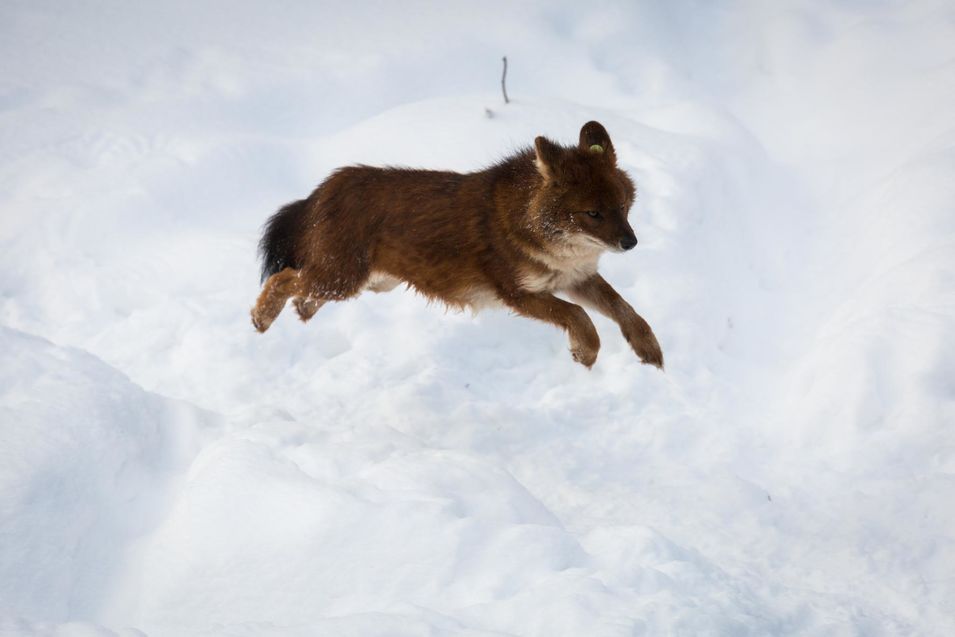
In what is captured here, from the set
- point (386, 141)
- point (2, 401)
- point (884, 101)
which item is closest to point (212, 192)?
point (386, 141)

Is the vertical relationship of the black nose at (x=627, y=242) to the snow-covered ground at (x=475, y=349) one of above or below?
above

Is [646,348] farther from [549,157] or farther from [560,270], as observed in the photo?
[549,157]

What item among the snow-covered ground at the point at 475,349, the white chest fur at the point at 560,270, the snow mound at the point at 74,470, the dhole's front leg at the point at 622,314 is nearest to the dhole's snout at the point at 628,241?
the white chest fur at the point at 560,270

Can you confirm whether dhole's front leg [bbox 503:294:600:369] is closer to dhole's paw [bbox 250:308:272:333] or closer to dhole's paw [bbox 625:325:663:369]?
dhole's paw [bbox 625:325:663:369]

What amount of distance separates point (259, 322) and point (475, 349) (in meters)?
1.29

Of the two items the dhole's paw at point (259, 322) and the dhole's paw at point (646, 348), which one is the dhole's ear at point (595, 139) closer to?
the dhole's paw at point (646, 348)

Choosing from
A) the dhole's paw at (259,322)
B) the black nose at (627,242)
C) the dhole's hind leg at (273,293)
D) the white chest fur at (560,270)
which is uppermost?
the black nose at (627,242)

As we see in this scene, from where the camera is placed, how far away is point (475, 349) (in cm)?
558

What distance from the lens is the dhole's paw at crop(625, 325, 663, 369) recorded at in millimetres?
4508

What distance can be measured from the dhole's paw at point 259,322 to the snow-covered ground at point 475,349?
0.34 m

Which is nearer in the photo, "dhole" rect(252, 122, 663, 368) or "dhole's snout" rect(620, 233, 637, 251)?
"dhole's snout" rect(620, 233, 637, 251)

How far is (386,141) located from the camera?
704 cm

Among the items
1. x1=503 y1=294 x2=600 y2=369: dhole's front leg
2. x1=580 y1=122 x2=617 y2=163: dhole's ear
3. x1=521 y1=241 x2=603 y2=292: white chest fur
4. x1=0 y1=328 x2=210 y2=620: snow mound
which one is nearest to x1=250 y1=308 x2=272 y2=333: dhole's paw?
x1=0 y1=328 x2=210 y2=620: snow mound

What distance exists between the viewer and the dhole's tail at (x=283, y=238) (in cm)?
516
